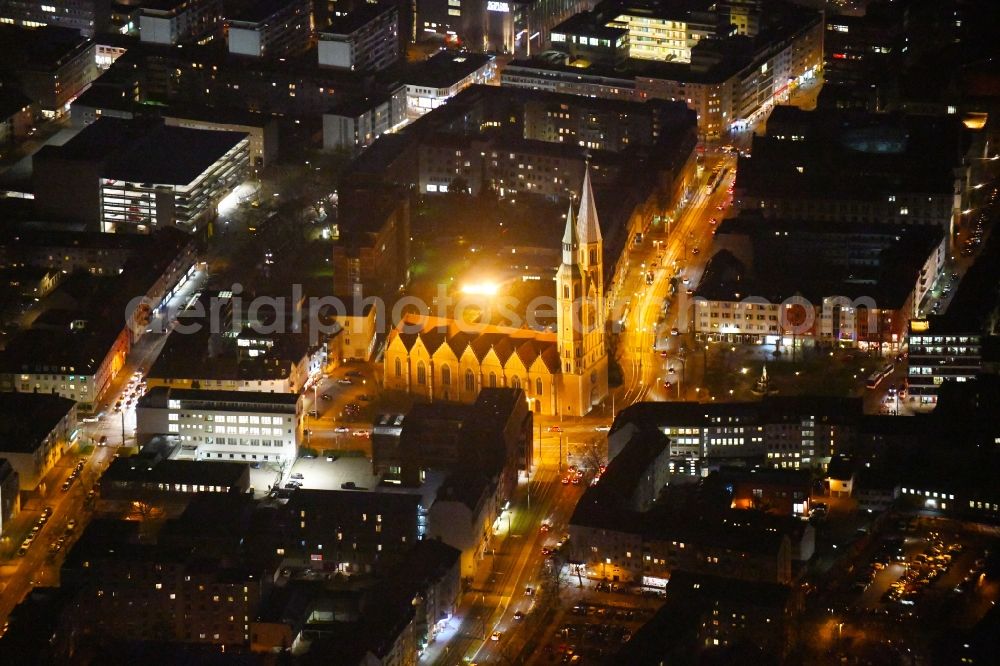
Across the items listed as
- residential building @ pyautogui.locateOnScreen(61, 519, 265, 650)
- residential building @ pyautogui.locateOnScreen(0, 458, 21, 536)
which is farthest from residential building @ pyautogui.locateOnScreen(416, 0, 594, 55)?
residential building @ pyautogui.locateOnScreen(61, 519, 265, 650)

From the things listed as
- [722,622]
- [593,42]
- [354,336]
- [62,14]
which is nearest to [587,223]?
[354,336]

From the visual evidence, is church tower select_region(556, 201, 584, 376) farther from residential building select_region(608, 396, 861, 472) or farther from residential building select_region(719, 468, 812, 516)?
residential building select_region(719, 468, 812, 516)

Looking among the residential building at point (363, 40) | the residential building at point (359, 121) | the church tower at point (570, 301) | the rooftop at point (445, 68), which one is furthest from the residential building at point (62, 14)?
the church tower at point (570, 301)

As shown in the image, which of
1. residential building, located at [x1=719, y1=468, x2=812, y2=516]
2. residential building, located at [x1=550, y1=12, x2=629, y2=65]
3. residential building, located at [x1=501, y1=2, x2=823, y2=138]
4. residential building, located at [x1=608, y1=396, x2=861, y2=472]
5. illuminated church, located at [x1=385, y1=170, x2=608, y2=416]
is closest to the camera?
residential building, located at [x1=719, y1=468, x2=812, y2=516]

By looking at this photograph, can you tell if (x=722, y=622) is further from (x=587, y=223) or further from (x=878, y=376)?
(x=878, y=376)

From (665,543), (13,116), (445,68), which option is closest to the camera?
(665,543)
